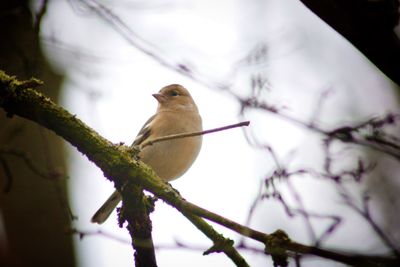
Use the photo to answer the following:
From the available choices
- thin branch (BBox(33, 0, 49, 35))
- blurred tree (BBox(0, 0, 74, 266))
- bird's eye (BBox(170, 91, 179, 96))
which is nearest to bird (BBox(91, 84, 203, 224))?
bird's eye (BBox(170, 91, 179, 96))

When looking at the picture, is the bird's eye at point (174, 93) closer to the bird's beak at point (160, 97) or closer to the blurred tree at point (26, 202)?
the bird's beak at point (160, 97)

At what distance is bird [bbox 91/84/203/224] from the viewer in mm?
6004

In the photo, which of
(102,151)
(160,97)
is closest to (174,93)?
(160,97)

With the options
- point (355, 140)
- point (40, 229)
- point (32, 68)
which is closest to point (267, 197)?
point (355, 140)

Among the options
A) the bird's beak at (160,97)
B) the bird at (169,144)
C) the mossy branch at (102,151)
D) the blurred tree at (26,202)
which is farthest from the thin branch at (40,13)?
the bird's beak at (160,97)

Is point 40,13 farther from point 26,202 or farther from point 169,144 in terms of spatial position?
point 169,144

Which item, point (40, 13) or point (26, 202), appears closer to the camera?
point (40, 13)

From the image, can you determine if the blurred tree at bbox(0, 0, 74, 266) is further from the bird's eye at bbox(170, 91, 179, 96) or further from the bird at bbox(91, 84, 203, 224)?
the bird's eye at bbox(170, 91, 179, 96)

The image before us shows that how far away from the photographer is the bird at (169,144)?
6004 mm

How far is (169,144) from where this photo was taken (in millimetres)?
6047

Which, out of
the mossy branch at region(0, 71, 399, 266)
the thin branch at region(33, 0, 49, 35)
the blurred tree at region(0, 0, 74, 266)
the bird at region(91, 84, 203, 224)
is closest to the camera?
the mossy branch at region(0, 71, 399, 266)

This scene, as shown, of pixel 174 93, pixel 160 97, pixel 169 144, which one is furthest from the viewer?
pixel 174 93

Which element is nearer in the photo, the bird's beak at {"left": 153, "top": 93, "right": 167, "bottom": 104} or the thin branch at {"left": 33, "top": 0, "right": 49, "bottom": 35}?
the thin branch at {"left": 33, "top": 0, "right": 49, "bottom": 35}

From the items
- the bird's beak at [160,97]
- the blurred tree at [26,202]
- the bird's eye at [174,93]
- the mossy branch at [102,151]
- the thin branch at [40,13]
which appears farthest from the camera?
the bird's eye at [174,93]
